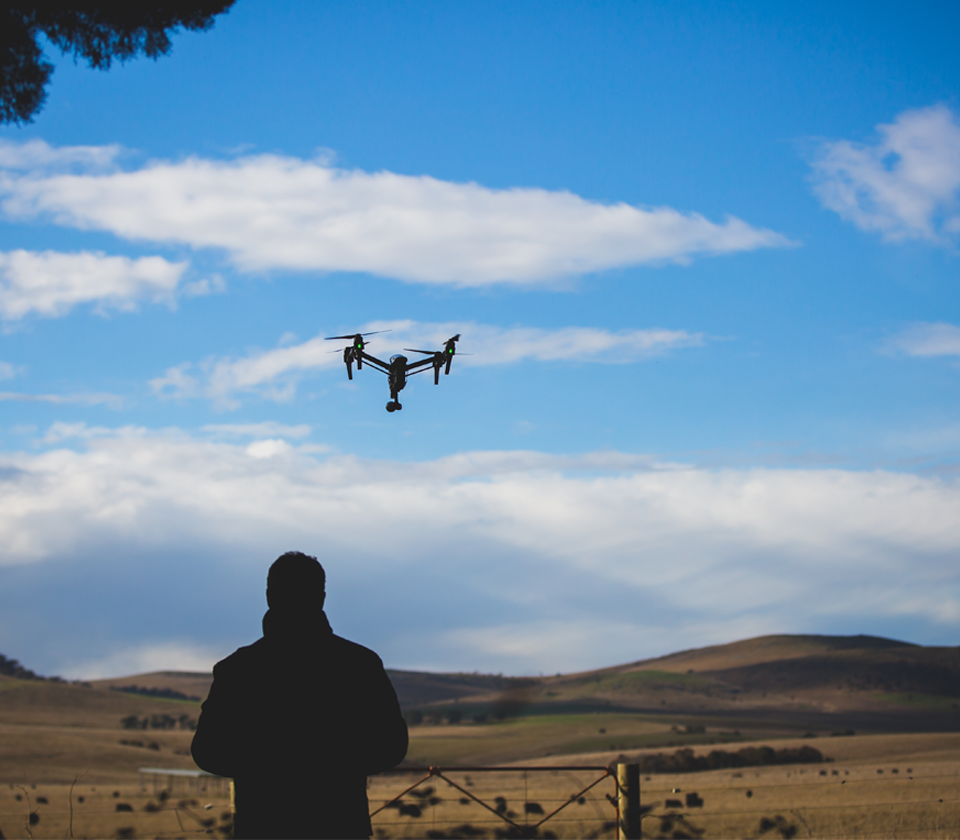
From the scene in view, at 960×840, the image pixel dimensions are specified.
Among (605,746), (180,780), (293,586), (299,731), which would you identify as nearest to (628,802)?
(299,731)

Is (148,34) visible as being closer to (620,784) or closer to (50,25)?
(50,25)

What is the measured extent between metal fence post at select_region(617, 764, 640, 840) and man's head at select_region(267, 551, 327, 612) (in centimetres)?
546

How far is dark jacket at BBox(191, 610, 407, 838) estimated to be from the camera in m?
3.97

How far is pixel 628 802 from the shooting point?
28.7ft

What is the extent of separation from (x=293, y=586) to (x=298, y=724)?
1.78 ft

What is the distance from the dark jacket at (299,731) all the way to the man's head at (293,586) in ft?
0.20

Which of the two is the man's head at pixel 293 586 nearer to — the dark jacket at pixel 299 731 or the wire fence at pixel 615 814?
the dark jacket at pixel 299 731

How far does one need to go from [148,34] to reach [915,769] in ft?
166

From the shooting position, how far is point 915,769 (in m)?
50.6

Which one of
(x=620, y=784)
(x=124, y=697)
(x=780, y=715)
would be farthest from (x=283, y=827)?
(x=124, y=697)

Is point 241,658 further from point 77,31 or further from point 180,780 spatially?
point 180,780

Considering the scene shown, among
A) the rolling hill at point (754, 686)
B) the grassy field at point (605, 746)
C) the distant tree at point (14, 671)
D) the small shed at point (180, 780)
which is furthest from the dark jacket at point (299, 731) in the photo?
the distant tree at point (14, 671)

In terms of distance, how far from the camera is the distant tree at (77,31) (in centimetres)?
1378

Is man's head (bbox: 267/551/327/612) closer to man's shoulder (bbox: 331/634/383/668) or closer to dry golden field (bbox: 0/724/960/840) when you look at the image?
man's shoulder (bbox: 331/634/383/668)
